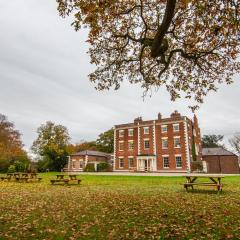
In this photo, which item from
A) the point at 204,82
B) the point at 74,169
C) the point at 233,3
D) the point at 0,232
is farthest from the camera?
the point at 74,169

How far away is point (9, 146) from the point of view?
55.5 m

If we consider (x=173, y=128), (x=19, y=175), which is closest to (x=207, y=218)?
(x=19, y=175)

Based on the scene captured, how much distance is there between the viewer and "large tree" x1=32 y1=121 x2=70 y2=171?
54.8m

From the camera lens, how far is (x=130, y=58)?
13.5 m

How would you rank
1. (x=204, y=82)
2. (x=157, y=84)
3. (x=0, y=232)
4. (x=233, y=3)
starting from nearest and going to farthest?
1. (x=0, y=232)
2. (x=233, y=3)
3. (x=204, y=82)
4. (x=157, y=84)

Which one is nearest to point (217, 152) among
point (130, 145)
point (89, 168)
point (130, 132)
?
point (130, 145)

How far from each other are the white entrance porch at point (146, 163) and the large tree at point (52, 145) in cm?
1837

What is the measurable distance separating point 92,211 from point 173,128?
4056 centimetres

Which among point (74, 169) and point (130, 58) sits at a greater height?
point (130, 58)

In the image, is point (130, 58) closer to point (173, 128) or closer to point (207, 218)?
point (207, 218)

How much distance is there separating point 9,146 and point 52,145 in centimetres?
1004

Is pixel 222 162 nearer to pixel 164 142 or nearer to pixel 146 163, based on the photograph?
pixel 164 142

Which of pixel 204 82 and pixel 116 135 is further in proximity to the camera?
pixel 116 135

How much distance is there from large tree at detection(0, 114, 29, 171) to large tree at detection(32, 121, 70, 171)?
13.6 feet
